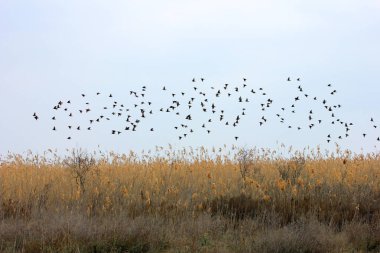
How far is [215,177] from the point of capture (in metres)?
14.2

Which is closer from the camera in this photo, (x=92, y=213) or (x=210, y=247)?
(x=210, y=247)

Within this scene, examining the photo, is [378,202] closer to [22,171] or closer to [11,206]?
[11,206]

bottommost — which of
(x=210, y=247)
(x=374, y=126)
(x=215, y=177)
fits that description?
(x=210, y=247)

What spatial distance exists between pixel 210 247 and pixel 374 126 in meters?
11.6

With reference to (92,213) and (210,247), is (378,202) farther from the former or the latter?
(92,213)

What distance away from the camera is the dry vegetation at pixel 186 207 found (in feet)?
25.7

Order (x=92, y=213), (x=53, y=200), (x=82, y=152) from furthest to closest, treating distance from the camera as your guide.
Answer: (x=82, y=152) < (x=53, y=200) < (x=92, y=213)

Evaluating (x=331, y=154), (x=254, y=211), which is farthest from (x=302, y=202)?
(x=331, y=154)

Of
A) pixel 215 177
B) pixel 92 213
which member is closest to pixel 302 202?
pixel 215 177

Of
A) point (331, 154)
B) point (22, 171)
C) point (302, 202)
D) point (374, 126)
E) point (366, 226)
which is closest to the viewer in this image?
point (366, 226)

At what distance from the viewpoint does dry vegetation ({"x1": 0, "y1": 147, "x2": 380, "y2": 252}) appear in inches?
309

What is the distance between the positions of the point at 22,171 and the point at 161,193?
572 cm

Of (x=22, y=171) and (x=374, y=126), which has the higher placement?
(x=374, y=126)

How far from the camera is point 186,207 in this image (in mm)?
10539
